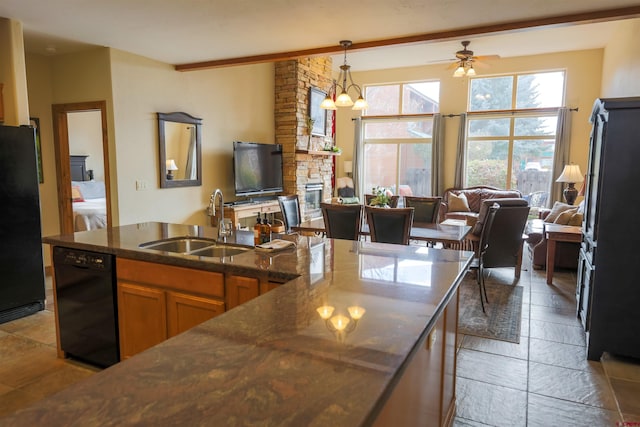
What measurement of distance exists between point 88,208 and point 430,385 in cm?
573

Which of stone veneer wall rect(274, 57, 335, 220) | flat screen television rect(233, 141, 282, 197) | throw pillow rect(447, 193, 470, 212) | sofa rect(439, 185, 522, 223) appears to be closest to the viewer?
flat screen television rect(233, 141, 282, 197)

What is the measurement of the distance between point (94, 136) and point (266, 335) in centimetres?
803

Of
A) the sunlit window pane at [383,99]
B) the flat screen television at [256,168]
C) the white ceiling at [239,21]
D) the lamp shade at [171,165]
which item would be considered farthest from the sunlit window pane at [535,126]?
the lamp shade at [171,165]

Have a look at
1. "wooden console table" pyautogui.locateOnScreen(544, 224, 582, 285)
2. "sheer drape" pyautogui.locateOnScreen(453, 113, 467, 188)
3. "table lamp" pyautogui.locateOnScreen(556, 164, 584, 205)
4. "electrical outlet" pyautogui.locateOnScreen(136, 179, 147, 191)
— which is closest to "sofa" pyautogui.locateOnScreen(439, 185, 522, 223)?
"sheer drape" pyautogui.locateOnScreen(453, 113, 467, 188)

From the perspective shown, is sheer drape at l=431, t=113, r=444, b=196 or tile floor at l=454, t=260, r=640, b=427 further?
sheer drape at l=431, t=113, r=444, b=196

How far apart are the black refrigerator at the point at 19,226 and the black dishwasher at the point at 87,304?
4.10 ft

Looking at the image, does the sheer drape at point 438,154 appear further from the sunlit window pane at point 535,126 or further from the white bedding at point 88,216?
the white bedding at point 88,216

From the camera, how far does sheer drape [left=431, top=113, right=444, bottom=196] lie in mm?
8719

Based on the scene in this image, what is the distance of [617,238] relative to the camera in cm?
282

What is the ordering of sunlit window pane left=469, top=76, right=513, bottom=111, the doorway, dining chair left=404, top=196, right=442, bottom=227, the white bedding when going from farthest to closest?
sunlit window pane left=469, top=76, right=513, bottom=111 < the white bedding < dining chair left=404, top=196, right=442, bottom=227 < the doorway

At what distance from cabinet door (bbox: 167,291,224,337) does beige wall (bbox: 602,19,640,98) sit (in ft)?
18.0

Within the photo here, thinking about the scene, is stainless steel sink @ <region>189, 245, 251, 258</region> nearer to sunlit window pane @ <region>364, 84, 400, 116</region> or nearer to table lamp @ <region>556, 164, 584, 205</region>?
table lamp @ <region>556, 164, 584, 205</region>

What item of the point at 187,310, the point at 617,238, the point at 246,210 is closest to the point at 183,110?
the point at 246,210

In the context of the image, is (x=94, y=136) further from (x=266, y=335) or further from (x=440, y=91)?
(x=266, y=335)
